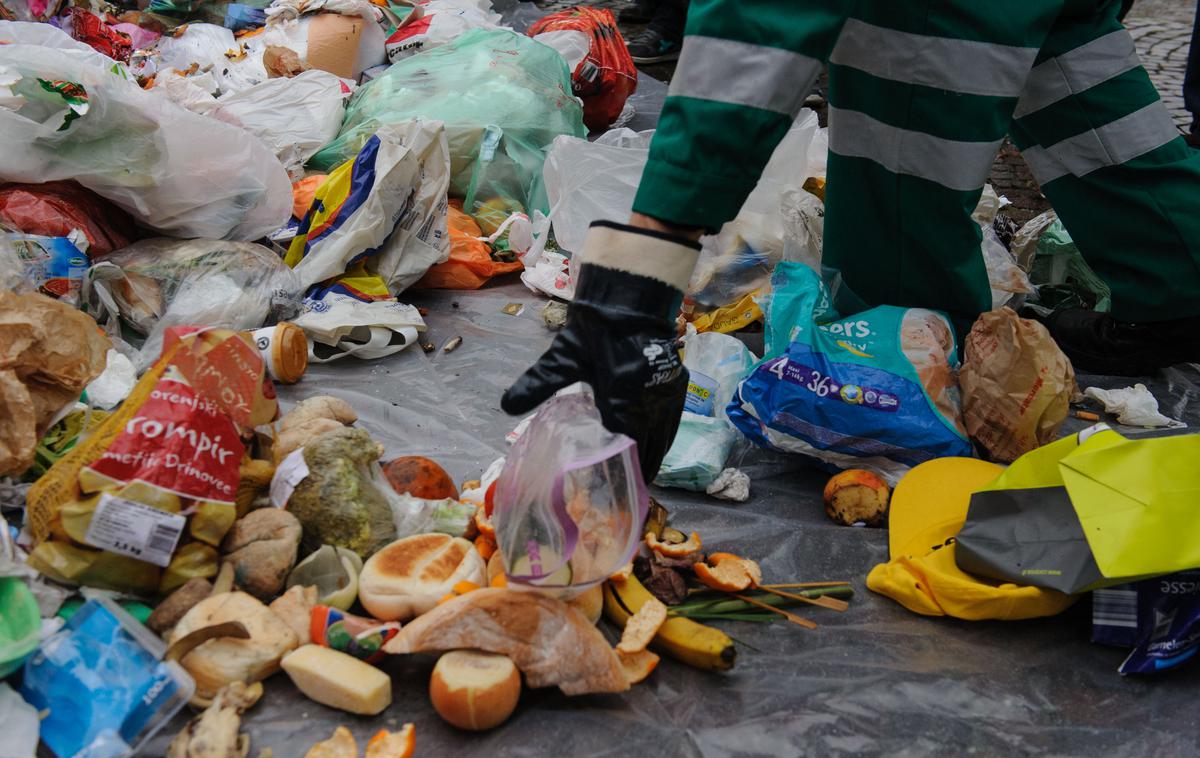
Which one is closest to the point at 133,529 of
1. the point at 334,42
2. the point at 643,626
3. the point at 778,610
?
the point at 643,626

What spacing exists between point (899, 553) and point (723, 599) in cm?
40

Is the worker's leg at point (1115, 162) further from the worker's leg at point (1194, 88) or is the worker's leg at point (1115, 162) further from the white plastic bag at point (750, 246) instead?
the worker's leg at point (1194, 88)

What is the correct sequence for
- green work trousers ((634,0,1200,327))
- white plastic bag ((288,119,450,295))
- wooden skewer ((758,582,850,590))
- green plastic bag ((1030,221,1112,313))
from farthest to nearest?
green plastic bag ((1030,221,1112,313)) < white plastic bag ((288,119,450,295)) < wooden skewer ((758,582,850,590)) < green work trousers ((634,0,1200,327))

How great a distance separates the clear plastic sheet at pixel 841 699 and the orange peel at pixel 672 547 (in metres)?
0.16

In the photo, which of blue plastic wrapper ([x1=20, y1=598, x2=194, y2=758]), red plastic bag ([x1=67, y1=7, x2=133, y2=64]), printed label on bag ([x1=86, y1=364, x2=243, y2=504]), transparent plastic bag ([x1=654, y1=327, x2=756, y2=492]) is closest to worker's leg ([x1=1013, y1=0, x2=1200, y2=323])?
transparent plastic bag ([x1=654, y1=327, x2=756, y2=492])

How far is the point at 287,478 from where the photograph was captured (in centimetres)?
170

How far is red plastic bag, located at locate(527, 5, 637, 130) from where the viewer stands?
4164 millimetres

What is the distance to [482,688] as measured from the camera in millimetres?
1356

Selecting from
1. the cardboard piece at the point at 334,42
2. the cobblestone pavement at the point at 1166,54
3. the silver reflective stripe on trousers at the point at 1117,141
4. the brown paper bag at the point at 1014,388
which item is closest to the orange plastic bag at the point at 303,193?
the cardboard piece at the point at 334,42

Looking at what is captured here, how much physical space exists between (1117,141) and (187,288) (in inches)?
95.5

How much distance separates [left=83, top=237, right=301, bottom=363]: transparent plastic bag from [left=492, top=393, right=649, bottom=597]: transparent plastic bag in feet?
4.37

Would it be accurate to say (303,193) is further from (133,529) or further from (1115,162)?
(1115,162)

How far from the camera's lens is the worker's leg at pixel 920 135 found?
6.40 ft

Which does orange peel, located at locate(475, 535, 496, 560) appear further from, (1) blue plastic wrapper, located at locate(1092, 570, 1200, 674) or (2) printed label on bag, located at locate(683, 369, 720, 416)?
(1) blue plastic wrapper, located at locate(1092, 570, 1200, 674)
